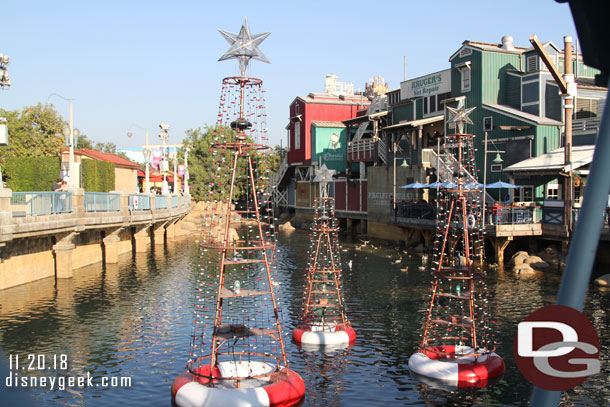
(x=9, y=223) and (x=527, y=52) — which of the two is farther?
(x=527, y=52)

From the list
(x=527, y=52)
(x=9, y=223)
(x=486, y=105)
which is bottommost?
(x=9, y=223)

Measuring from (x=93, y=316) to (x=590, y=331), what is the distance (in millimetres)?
23836

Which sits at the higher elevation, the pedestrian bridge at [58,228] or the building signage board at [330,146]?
the building signage board at [330,146]

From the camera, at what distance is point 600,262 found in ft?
112

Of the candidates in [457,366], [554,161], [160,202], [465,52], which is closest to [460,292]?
[457,366]

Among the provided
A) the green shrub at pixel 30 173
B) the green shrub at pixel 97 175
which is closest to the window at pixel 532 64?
the green shrub at pixel 97 175

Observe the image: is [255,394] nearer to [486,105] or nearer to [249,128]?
[249,128]

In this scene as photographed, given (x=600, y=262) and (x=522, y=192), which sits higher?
(x=522, y=192)

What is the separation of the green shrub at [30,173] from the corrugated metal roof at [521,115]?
33637mm

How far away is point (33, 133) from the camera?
213 feet

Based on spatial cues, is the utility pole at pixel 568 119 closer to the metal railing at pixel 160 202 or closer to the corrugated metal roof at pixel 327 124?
the metal railing at pixel 160 202

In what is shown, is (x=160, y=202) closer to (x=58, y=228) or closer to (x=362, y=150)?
(x=362, y=150)

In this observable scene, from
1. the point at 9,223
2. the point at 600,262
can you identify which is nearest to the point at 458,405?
the point at 9,223

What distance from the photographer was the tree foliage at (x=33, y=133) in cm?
6344
